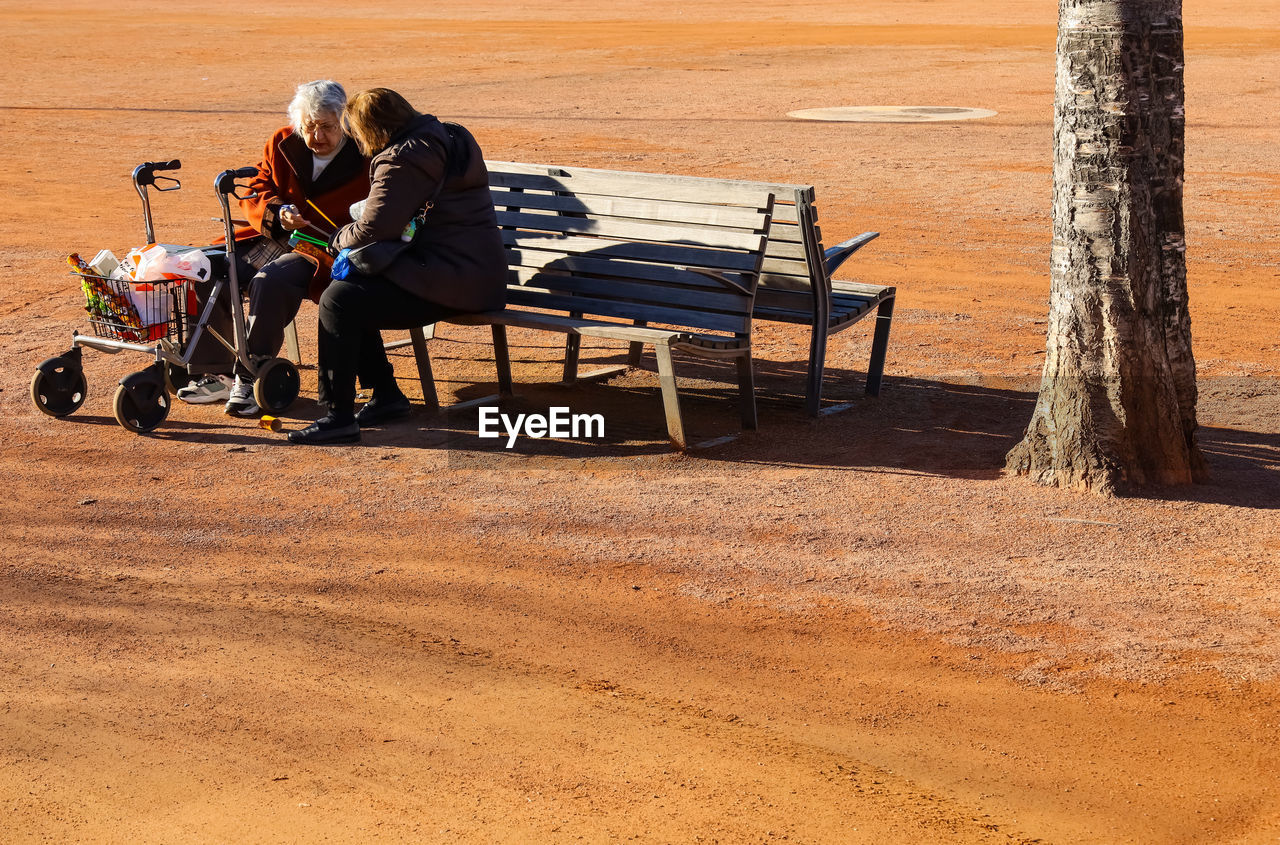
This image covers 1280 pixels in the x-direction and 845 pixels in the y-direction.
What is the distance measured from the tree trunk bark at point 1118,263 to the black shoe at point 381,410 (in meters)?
3.20

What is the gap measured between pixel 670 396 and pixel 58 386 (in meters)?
3.21

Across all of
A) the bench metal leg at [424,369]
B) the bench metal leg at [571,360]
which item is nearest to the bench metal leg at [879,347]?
the bench metal leg at [571,360]

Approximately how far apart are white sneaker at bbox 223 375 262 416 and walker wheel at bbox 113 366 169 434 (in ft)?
1.10

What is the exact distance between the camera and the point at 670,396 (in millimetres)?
6992

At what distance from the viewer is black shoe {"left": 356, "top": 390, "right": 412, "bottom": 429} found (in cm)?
759

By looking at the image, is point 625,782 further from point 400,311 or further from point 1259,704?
point 400,311

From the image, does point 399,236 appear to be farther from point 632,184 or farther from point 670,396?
point 670,396

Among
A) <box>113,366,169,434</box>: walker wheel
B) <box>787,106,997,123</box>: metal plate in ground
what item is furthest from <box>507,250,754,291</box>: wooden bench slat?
<box>787,106,997,123</box>: metal plate in ground

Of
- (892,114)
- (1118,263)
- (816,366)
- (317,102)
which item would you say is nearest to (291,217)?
(317,102)

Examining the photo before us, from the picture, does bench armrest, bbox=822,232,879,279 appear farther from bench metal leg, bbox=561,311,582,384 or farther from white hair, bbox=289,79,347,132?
white hair, bbox=289,79,347,132

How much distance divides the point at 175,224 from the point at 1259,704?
433 inches

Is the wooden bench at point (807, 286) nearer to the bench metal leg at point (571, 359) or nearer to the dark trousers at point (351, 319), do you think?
the bench metal leg at point (571, 359)

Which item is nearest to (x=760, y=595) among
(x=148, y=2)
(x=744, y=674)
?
(x=744, y=674)

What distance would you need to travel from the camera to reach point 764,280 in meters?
7.78
